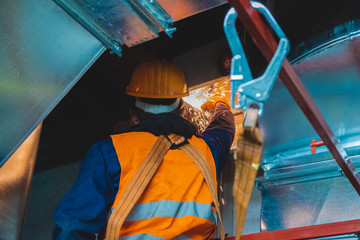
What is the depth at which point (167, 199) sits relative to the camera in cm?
245

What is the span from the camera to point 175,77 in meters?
3.31

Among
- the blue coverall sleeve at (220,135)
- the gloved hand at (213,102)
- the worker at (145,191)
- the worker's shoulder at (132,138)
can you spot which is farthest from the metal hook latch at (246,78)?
the gloved hand at (213,102)

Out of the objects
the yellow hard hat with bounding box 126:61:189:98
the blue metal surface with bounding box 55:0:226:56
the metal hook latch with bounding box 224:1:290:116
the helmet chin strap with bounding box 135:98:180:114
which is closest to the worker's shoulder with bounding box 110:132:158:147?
the helmet chin strap with bounding box 135:98:180:114

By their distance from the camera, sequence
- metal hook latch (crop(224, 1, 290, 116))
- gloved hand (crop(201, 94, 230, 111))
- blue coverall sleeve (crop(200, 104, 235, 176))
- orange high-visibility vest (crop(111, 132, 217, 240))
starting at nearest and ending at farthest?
metal hook latch (crop(224, 1, 290, 116)) < orange high-visibility vest (crop(111, 132, 217, 240)) < blue coverall sleeve (crop(200, 104, 235, 176)) < gloved hand (crop(201, 94, 230, 111))

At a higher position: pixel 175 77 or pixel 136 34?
pixel 175 77

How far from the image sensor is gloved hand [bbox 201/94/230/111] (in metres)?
3.45

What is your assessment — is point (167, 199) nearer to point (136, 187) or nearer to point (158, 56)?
point (136, 187)

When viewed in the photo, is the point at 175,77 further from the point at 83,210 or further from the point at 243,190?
the point at 243,190

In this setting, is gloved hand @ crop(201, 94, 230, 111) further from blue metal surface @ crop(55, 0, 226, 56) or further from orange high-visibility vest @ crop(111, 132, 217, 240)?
blue metal surface @ crop(55, 0, 226, 56)

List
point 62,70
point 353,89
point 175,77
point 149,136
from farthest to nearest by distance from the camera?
point 175,77 < point 149,136 < point 353,89 < point 62,70

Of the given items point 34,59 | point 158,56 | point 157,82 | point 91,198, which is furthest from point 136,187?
point 158,56

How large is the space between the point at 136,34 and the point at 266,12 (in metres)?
0.77

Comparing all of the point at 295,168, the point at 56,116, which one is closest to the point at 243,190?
the point at 295,168

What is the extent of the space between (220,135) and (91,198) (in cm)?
96
